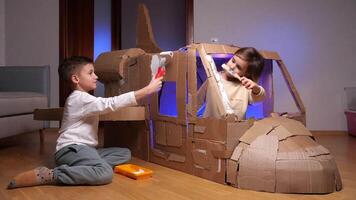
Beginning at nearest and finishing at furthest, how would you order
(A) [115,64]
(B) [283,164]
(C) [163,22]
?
1. (B) [283,164]
2. (A) [115,64]
3. (C) [163,22]

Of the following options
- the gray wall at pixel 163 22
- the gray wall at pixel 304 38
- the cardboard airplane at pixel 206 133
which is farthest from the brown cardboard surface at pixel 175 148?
the gray wall at pixel 163 22

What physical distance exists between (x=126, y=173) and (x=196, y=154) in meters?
0.29

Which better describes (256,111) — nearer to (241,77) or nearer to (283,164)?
(241,77)

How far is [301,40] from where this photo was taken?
287 centimetres

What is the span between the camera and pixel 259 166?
47.3 inches

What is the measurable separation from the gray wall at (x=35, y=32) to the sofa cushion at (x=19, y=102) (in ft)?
2.55

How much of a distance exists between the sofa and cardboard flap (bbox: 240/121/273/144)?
131 cm

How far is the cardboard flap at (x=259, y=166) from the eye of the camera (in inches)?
47.0

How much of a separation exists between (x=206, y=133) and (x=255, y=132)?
0.59ft

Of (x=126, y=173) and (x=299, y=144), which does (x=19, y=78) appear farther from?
(x=299, y=144)

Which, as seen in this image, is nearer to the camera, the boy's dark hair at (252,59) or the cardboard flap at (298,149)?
the cardboard flap at (298,149)

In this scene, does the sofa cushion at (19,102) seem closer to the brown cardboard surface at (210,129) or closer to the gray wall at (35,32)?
the gray wall at (35,32)

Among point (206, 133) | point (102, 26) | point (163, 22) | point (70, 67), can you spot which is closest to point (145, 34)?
point (70, 67)

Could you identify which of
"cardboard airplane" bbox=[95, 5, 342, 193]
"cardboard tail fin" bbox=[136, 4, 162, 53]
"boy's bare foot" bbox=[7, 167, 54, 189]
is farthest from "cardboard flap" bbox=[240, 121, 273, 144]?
"cardboard tail fin" bbox=[136, 4, 162, 53]
